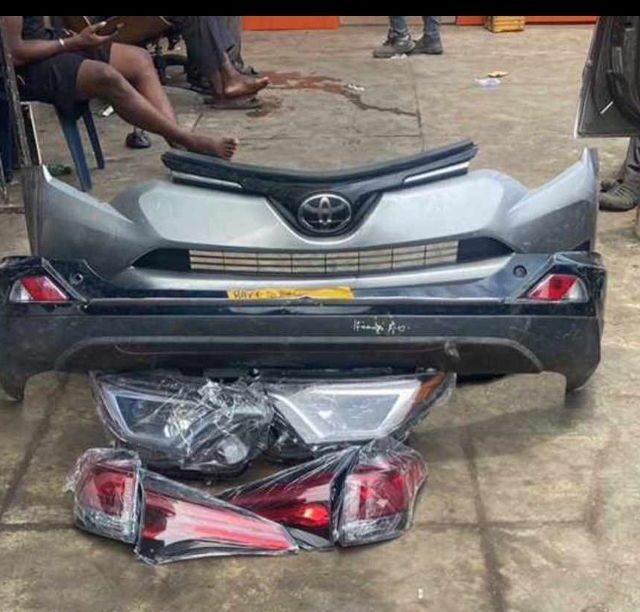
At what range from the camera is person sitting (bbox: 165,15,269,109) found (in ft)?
23.4

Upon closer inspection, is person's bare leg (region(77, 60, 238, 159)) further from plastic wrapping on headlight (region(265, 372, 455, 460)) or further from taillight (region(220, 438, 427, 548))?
taillight (region(220, 438, 427, 548))

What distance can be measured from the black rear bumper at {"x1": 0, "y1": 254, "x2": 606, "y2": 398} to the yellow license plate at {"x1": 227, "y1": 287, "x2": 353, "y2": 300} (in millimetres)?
46

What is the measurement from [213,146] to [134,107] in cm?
55

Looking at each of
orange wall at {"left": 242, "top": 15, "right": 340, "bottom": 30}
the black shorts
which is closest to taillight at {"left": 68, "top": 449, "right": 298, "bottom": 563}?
the black shorts

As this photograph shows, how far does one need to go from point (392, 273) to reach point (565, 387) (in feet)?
2.44

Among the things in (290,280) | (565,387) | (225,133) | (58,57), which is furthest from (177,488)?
(225,133)

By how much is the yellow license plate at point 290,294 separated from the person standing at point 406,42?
6144 mm

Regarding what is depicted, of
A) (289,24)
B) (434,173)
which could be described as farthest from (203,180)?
(289,24)

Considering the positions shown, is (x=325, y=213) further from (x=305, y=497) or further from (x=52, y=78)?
(x=52, y=78)

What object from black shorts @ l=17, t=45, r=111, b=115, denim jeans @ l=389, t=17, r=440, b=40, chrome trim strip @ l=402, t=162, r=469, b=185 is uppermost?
chrome trim strip @ l=402, t=162, r=469, b=185

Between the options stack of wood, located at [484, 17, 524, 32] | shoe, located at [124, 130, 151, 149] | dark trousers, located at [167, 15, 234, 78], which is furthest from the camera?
stack of wood, located at [484, 17, 524, 32]

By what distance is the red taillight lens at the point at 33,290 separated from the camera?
9.96 ft

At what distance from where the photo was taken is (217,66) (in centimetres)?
721
